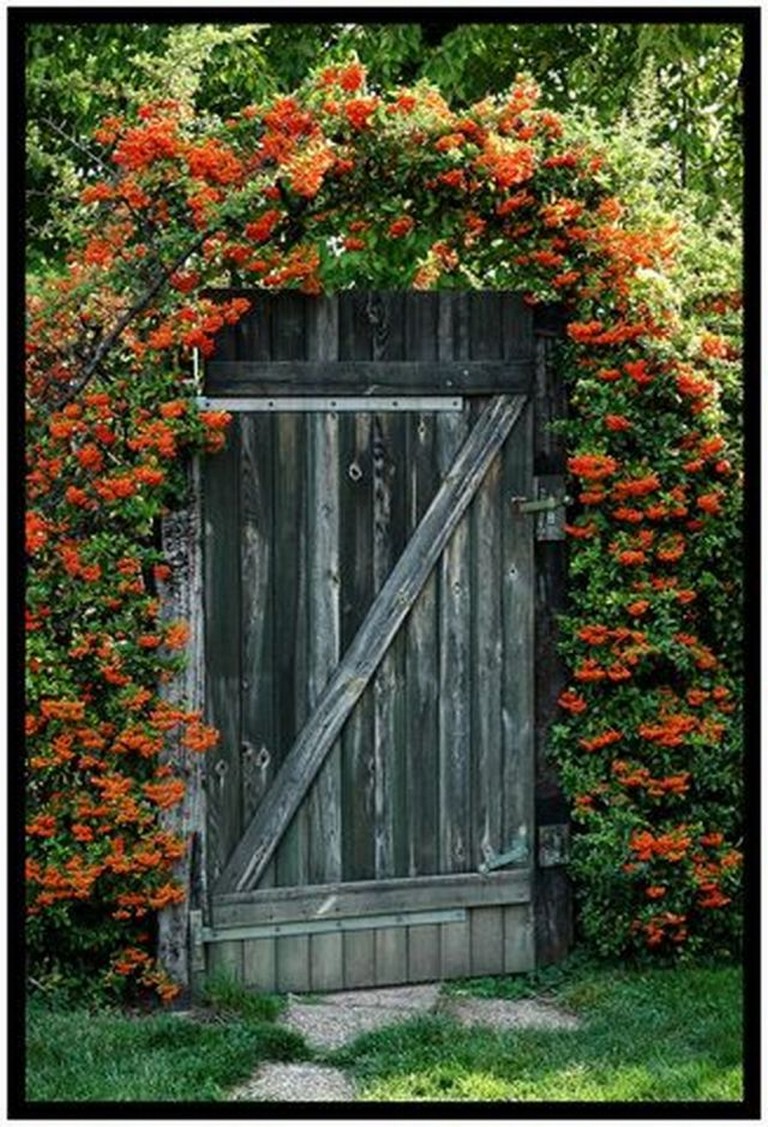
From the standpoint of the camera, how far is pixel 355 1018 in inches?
224

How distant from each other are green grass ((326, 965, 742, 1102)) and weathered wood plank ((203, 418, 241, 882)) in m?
1.00

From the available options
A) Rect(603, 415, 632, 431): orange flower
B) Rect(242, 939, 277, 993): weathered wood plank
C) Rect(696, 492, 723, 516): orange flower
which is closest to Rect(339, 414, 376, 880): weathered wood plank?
Rect(242, 939, 277, 993): weathered wood plank

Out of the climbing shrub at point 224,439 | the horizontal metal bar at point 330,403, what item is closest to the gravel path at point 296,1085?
the climbing shrub at point 224,439

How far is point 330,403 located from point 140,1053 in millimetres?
2250

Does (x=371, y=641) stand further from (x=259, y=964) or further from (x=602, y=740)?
(x=259, y=964)

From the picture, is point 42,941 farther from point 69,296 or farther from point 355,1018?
point 69,296

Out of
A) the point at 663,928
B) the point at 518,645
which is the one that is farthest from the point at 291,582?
the point at 663,928

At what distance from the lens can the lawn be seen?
4.90 meters

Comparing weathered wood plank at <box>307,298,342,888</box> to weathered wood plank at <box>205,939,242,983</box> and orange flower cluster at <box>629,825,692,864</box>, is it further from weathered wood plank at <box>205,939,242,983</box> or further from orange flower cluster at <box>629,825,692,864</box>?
orange flower cluster at <box>629,825,692,864</box>

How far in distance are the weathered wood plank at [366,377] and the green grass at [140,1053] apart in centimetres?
207

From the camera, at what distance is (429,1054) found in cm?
519

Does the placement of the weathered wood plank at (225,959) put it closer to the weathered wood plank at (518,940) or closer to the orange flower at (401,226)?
the weathered wood plank at (518,940)

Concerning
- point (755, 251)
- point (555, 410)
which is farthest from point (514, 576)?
point (755, 251)

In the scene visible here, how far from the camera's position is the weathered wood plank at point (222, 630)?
5895mm
